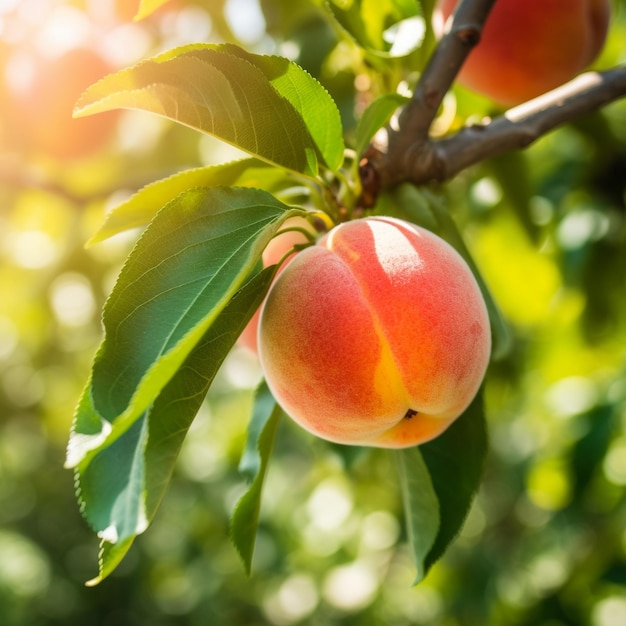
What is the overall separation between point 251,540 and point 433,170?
0.47 metres

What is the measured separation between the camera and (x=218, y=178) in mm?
840

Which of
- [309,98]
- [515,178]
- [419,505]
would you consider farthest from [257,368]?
[309,98]

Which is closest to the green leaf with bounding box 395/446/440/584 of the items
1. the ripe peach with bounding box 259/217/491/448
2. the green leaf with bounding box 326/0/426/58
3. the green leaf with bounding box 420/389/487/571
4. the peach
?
the green leaf with bounding box 420/389/487/571

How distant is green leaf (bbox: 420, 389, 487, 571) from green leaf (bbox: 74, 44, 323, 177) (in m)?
0.37

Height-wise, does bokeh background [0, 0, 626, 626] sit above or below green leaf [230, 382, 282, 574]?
below

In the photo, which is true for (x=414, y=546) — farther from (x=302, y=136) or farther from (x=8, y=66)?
(x=8, y=66)

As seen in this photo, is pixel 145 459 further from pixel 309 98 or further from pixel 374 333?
pixel 309 98

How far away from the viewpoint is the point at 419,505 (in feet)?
2.81

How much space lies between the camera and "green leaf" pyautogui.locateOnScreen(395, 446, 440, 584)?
0.83 metres

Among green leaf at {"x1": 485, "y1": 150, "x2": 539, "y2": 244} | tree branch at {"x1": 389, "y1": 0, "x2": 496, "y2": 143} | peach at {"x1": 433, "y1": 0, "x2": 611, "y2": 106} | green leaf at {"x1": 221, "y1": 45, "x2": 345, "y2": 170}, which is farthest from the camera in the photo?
green leaf at {"x1": 485, "y1": 150, "x2": 539, "y2": 244}

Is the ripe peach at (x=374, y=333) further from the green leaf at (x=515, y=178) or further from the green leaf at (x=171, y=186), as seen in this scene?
the green leaf at (x=515, y=178)

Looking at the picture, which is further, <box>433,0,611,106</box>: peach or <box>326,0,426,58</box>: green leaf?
<box>433,0,611,106</box>: peach

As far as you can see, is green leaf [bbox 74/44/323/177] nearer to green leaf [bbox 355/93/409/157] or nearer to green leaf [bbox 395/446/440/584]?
green leaf [bbox 355/93/409/157]

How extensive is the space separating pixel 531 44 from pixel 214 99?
669 mm
